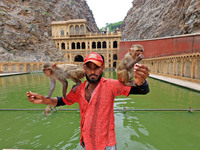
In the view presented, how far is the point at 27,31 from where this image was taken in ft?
130

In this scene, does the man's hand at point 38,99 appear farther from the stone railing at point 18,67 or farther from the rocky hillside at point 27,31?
the rocky hillside at point 27,31

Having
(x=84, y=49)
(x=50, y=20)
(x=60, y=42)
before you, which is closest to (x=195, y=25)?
(x=84, y=49)

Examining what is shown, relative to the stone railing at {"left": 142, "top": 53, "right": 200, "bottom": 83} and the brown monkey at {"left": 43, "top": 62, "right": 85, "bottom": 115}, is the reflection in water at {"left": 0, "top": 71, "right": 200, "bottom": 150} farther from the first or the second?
the stone railing at {"left": 142, "top": 53, "right": 200, "bottom": 83}

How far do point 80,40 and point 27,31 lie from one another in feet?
60.0

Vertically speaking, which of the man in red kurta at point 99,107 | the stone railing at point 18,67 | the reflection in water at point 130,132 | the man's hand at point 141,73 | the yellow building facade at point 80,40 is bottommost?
the reflection in water at point 130,132

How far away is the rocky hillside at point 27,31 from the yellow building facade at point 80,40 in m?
3.14

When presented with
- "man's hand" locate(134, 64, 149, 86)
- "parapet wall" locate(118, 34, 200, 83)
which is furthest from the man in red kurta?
"parapet wall" locate(118, 34, 200, 83)

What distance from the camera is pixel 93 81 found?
1.69 meters

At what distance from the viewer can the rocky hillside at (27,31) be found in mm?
35438

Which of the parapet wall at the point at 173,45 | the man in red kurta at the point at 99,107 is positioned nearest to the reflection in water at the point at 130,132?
the man in red kurta at the point at 99,107

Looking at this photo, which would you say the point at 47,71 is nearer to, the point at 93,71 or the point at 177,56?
the point at 93,71

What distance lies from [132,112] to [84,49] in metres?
40.6

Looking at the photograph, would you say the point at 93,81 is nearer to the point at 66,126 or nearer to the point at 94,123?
the point at 94,123

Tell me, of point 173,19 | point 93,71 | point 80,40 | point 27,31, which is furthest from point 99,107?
point 27,31
